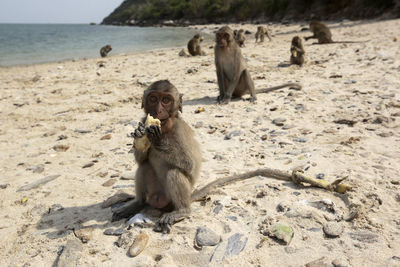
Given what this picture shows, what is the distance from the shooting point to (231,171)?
4.41 metres

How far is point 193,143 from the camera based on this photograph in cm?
347

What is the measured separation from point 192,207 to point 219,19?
188 feet

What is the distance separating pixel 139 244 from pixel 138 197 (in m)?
0.73

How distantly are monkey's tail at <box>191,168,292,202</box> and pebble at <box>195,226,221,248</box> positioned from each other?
0.60 meters

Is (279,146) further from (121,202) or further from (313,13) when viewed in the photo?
(313,13)

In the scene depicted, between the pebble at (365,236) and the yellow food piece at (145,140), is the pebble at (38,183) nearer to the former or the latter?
the yellow food piece at (145,140)

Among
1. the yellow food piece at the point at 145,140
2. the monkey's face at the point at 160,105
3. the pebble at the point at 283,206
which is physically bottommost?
the pebble at the point at 283,206

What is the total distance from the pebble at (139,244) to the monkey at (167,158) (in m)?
0.18

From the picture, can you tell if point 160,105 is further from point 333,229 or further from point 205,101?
point 205,101

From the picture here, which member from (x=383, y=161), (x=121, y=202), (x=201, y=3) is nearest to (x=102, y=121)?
(x=121, y=202)

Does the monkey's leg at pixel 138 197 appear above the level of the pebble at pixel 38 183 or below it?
above

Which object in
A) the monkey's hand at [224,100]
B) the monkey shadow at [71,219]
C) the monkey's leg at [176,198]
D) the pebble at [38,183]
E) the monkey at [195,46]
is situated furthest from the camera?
the monkey at [195,46]

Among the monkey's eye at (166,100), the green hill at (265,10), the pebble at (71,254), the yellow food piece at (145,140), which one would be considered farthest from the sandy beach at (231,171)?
the green hill at (265,10)

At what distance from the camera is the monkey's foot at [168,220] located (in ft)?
10.5
